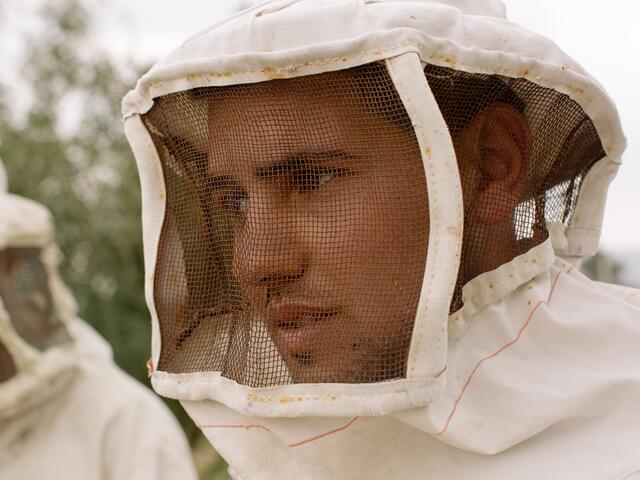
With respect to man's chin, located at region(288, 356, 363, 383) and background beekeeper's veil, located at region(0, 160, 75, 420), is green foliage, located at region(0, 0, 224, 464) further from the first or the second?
man's chin, located at region(288, 356, 363, 383)

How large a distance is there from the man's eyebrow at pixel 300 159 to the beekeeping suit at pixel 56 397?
8.13 ft

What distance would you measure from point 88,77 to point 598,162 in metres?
8.24

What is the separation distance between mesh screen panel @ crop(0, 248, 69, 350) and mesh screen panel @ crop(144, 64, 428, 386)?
8.45 ft

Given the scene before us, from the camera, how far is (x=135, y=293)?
9.88 metres

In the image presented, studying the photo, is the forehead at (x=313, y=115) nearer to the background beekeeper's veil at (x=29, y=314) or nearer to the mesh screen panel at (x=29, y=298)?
the background beekeeper's veil at (x=29, y=314)

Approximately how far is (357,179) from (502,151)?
1.00 feet

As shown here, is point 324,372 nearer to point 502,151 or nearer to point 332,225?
point 332,225

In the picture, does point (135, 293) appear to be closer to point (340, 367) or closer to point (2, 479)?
point (2, 479)

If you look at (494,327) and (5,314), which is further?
(5,314)

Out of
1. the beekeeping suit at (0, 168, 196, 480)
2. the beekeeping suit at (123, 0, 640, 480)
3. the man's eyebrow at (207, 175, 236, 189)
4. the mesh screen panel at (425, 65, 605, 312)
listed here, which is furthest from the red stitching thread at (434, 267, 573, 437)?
the beekeeping suit at (0, 168, 196, 480)

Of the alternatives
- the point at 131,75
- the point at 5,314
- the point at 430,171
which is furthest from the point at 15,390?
the point at 131,75

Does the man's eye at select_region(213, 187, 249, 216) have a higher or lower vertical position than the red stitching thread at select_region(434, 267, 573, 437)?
higher

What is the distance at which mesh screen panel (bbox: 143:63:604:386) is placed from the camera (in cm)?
146

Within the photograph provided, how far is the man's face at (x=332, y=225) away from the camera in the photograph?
1.45 meters
